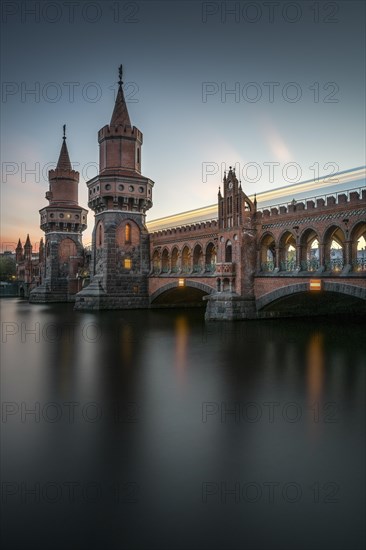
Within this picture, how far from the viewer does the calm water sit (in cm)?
503

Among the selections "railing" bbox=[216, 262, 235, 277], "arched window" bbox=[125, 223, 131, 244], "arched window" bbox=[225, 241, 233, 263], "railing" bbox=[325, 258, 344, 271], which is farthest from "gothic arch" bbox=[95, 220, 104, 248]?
"railing" bbox=[325, 258, 344, 271]

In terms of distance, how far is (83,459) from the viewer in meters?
6.79

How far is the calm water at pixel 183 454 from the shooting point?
198 inches

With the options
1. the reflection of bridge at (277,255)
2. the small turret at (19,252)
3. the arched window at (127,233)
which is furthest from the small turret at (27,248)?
the reflection of bridge at (277,255)

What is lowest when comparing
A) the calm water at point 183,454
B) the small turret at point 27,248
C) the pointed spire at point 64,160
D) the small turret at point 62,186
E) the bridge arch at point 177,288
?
the calm water at point 183,454

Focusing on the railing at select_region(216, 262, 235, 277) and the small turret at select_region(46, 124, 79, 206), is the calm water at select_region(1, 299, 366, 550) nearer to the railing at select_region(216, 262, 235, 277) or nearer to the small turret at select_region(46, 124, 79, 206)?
the railing at select_region(216, 262, 235, 277)

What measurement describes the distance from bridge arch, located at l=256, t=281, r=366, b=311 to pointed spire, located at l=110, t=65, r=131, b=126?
2662cm

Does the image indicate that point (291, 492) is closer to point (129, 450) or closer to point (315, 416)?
point (129, 450)

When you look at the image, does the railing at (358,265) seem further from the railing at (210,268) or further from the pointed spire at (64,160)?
the pointed spire at (64,160)

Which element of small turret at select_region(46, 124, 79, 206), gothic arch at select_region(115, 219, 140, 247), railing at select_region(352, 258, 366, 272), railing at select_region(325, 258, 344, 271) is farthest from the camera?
small turret at select_region(46, 124, 79, 206)

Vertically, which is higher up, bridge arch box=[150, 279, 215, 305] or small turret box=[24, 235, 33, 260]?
small turret box=[24, 235, 33, 260]

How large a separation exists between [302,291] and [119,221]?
22.7 m

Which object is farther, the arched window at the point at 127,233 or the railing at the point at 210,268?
the arched window at the point at 127,233

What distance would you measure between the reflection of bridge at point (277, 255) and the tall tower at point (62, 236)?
21203mm
